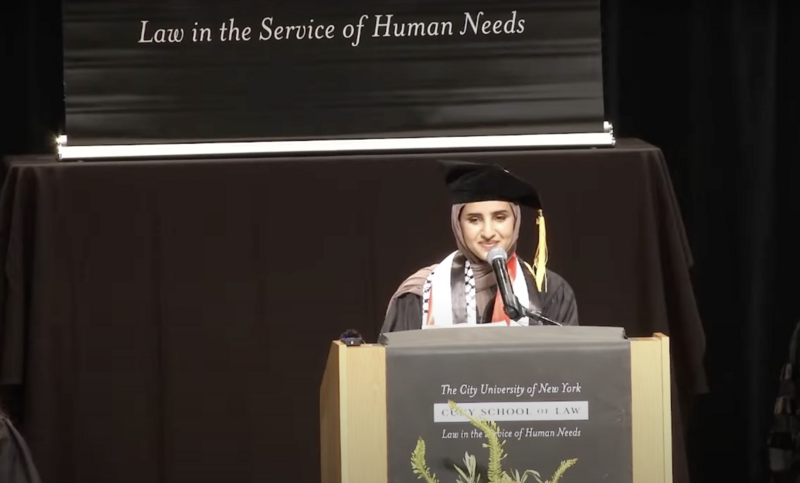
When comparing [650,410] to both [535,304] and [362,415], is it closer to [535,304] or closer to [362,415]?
[362,415]

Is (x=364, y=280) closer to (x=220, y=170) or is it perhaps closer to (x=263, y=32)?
(x=220, y=170)

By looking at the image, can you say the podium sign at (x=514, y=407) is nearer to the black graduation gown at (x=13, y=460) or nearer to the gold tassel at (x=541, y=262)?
the black graduation gown at (x=13, y=460)

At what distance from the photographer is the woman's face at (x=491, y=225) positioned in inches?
167

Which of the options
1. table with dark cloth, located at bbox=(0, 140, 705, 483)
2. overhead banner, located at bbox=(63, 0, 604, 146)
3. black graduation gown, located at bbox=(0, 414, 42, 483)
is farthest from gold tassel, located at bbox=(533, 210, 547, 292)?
black graduation gown, located at bbox=(0, 414, 42, 483)

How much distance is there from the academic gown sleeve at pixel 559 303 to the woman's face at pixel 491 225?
21cm

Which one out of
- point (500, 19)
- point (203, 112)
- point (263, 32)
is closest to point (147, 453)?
point (203, 112)

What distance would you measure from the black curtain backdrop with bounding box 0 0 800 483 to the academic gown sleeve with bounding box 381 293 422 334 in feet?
6.47

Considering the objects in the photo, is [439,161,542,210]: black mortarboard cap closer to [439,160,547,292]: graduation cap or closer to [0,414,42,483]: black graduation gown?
[439,160,547,292]: graduation cap

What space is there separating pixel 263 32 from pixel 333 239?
860 millimetres

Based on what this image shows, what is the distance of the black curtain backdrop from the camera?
5.92 meters

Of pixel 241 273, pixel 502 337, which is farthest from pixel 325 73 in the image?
pixel 502 337

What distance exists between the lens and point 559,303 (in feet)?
14.0

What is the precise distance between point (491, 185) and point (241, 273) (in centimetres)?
121

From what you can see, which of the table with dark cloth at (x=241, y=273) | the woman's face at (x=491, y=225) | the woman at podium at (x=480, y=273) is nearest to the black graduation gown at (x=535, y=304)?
the woman at podium at (x=480, y=273)
